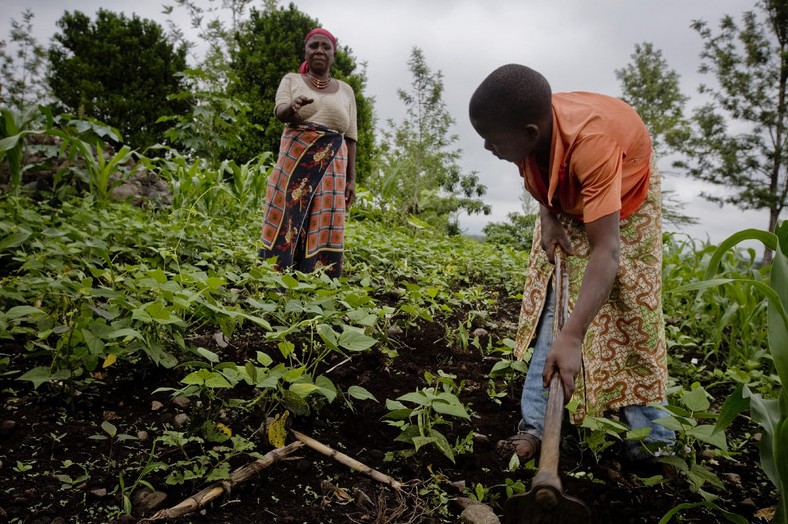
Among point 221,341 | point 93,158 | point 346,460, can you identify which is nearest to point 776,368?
point 346,460

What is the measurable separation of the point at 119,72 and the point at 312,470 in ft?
32.6

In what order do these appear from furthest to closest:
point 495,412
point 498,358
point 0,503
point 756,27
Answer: point 756,27 → point 498,358 → point 495,412 → point 0,503

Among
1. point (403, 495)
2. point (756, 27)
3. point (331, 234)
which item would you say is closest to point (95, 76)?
point (331, 234)

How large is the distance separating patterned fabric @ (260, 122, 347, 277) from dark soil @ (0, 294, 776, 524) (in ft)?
4.37

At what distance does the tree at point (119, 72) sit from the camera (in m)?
8.99

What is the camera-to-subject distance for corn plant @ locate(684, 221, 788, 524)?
111 centimetres

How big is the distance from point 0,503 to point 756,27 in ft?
78.5

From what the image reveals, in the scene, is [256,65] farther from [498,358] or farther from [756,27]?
[756,27]

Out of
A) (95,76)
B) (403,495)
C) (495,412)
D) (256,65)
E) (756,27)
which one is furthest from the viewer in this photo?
(756,27)

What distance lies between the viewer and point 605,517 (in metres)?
1.48

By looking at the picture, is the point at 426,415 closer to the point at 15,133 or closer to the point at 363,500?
the point at 363,500

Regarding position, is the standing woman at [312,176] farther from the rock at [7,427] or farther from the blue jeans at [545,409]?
the rock at [7,427]

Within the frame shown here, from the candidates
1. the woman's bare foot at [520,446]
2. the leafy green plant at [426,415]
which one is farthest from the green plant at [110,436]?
the woman's bare foot at [520,446]

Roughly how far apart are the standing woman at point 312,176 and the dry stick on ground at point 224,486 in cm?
184
